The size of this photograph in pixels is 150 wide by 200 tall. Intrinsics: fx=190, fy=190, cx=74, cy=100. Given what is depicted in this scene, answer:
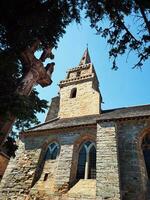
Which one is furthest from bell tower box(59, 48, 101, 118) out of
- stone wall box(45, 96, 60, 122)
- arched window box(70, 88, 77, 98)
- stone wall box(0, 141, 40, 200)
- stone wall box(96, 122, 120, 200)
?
stone wall box(0, 141, 40, 200)

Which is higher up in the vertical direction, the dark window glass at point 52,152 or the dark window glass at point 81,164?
the dark window glass at point 52,152

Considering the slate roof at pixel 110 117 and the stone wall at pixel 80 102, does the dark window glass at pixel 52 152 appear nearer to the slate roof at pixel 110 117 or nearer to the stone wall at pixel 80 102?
the slate roof at pixel 110 117

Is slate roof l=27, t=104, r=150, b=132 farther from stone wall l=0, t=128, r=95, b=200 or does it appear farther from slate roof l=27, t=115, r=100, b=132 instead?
stone wall l=0, t=128, r=95, b=200

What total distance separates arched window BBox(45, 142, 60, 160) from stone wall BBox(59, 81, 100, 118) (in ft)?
15.6

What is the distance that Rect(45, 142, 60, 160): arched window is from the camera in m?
12.0

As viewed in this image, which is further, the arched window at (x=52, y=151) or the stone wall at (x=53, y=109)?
the stone wall at (x=53, y=109)

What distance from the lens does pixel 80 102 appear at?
700 inches

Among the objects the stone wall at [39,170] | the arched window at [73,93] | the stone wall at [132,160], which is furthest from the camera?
the arched window at [73,93]

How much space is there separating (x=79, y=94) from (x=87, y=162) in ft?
28.7

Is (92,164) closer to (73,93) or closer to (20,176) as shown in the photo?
(20,176)

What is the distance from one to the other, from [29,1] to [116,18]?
2.42 m

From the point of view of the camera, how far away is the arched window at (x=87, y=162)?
10375 mm

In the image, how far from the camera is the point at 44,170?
11.4m

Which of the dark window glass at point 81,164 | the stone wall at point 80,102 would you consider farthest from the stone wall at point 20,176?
the stone wall at point 80,102
